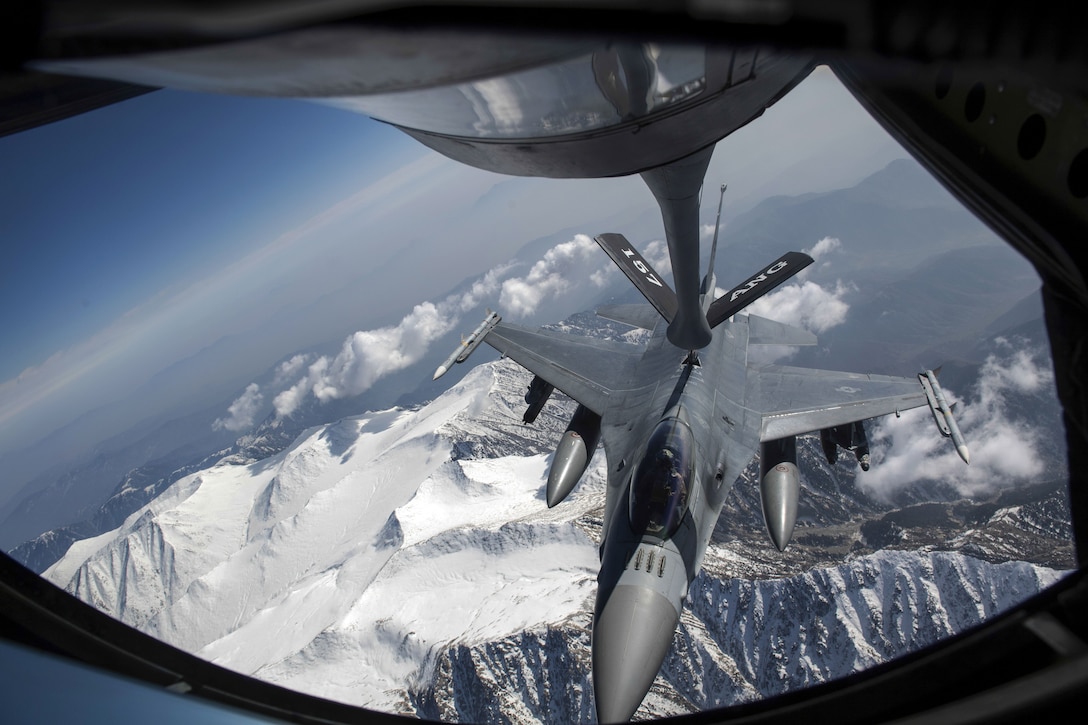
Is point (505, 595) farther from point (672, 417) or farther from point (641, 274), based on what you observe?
point (672, 417)

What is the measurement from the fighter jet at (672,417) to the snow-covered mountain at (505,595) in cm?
3511

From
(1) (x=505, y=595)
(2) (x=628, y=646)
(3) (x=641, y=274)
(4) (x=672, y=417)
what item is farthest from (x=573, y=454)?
(1) (x=505, y=595)

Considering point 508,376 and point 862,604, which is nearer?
point 862,604

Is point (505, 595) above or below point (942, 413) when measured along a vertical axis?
below

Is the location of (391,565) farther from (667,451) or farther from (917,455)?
(917,455)

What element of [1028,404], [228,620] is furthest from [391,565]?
Answer: [1028,404]

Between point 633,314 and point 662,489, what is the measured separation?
34.3ft

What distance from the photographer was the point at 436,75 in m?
1.30

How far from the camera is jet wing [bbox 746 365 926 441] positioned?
11375mm

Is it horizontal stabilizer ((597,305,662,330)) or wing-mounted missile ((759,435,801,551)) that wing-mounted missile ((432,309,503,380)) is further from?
wing-mounted missile ((759,435,801,551))

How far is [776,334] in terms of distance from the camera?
1648 cm

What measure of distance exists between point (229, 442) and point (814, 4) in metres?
228

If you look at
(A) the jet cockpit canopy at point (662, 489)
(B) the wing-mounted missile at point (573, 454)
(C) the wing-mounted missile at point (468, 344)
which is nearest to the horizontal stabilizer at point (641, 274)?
(B) the wing-mounted missile at point (573, 454)

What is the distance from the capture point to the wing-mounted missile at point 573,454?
1253cm
